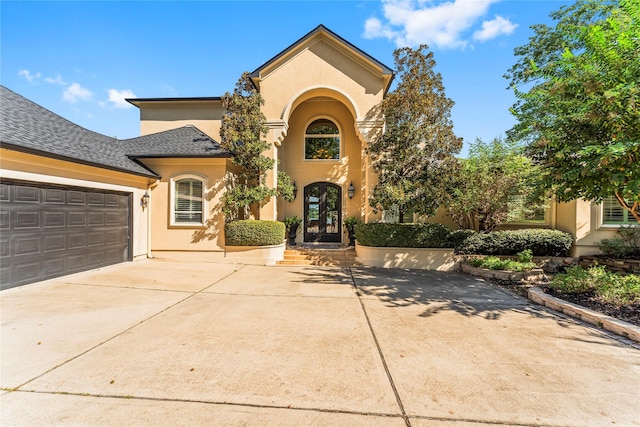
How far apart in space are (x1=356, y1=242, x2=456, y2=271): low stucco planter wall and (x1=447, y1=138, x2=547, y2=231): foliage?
1.71 metres

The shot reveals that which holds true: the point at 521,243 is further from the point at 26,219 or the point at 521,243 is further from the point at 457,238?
the point at 26,219

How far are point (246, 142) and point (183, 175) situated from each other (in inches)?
109

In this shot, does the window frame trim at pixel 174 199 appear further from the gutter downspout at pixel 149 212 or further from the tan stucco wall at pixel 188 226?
the gutter downspout at pixel 149 212

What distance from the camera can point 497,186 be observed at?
938cm

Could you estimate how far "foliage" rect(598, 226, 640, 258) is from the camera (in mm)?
8609

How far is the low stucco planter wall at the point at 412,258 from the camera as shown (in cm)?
924

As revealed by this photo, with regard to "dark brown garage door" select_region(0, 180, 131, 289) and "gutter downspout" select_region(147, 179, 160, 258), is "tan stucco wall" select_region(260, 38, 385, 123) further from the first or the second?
"dark brown garage door" select_region(0, 180, 131, 289)

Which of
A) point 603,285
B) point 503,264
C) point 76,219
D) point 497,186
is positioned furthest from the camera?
point 497,186

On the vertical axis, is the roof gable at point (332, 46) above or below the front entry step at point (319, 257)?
above

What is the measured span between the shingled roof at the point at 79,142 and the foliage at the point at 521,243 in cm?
939

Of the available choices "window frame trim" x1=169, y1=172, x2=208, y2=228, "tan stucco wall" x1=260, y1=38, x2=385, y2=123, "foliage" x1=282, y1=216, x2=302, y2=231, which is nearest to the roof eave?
"window frame trim" x1=169, y1=172, x2=208, y2=228

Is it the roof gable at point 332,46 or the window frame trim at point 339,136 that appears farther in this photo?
the window frame trim at point 339,136

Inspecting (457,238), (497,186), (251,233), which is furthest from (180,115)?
(497,186)

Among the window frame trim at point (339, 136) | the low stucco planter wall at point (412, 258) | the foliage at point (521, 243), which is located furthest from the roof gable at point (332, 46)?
the foliage at point (521, 243)
